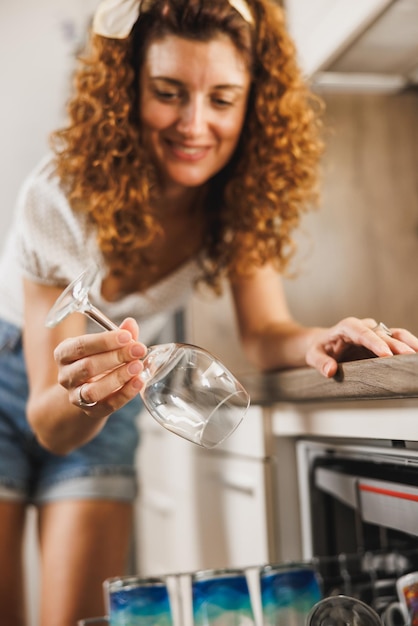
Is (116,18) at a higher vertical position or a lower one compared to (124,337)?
higher

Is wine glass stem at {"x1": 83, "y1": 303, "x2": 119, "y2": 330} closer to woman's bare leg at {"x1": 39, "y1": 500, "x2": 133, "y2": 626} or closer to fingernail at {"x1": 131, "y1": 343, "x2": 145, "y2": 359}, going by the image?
fingernail at {"x1": 131, "y1": 343, "x2": 145, "y2": 359}

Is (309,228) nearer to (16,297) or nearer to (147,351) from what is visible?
(16,297)

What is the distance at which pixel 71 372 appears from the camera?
32.3 inches

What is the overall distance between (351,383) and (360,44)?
2.80 feet

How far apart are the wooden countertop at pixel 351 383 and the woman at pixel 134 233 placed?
27 millimetres

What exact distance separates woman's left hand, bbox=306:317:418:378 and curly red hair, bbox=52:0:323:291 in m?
0.39

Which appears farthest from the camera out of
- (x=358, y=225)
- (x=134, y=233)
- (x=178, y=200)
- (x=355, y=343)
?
(x=358, y=225)

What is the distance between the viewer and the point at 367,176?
5.73 feet

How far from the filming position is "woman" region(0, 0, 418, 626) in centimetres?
110

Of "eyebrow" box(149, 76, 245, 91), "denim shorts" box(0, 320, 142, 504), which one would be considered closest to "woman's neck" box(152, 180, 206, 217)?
"eyebrow" box(149, 76, 245, 91)

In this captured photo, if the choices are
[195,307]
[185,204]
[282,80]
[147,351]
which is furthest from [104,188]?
[195,307]

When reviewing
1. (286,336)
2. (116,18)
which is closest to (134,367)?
(286,336)

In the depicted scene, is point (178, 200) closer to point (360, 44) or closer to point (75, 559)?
point (360, 44)

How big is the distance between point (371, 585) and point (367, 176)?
1033 mm
